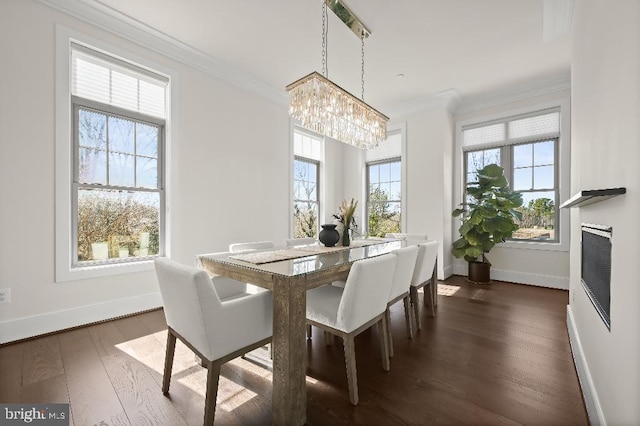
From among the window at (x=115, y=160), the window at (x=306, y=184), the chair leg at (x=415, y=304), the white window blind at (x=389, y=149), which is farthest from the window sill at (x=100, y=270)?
the white window blind at (x=389, y=149)

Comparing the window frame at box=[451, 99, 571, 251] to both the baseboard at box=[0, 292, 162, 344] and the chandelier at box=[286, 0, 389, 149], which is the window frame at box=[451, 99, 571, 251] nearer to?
the chandelier at box=[286, 0, 389, 149]

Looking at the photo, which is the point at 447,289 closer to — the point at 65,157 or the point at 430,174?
the point at 430,174

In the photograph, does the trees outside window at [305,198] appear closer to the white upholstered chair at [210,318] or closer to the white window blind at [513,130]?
the white window blind at [513,130]

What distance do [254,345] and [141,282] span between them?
2255 millimetres

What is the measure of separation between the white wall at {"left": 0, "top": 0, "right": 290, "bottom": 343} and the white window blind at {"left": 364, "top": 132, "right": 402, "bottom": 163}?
230 centimetres

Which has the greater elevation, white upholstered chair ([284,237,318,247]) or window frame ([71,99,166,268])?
window frame ([71,99,166,268])

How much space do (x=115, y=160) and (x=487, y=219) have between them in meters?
5.07

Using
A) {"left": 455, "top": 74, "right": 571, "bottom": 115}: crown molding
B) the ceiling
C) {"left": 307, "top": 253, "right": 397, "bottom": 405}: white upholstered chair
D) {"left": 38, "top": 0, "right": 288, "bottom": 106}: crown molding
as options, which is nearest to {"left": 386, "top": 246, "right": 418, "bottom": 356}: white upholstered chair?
{"left": 307, "top": 253, "right": 397, "bottom": 405}: white upholstered chair

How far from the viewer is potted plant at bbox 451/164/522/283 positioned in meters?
4.27

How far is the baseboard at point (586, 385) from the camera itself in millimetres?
1375

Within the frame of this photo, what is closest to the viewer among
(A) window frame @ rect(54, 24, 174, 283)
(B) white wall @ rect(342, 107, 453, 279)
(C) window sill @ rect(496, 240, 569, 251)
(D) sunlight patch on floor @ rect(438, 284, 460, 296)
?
(A) window frame @ rect(54, 24, 174, 283)

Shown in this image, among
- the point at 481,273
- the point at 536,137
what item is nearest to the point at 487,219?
the point at 481,273

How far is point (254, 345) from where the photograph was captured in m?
1.57

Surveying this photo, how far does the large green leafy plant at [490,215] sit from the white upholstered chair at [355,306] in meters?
3.09
